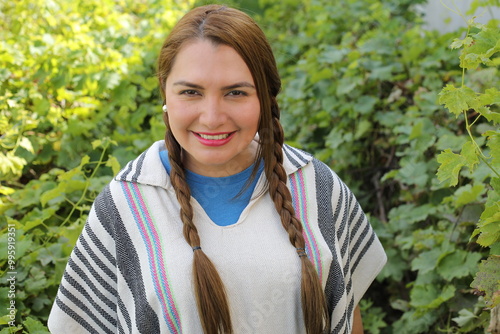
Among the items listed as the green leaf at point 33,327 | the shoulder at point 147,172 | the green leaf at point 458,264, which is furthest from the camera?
the green leaf at point 458,264

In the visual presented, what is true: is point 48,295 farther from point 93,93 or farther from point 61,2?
point 61,2

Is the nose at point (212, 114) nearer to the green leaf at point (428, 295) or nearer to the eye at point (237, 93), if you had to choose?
the eye at point (237, 93)

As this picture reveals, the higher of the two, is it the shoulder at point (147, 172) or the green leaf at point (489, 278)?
the shoulder at point (147, 172)

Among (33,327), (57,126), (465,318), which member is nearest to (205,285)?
(33,327)

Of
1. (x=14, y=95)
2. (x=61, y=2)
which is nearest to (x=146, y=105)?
(x=14, y=95)

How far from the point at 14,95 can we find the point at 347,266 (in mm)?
1711

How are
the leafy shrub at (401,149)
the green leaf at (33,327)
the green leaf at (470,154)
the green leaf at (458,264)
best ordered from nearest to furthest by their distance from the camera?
the green leaf at (470,154) < the green leaf at (33,327) < the green leaf at (458,264) < the leafy shrub at (401,149)

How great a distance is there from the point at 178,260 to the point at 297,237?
0.99 feet

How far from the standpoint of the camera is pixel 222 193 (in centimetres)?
171

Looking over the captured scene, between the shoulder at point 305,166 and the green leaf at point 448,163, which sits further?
the shoulder at point 305,166

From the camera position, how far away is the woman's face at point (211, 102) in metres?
1.55

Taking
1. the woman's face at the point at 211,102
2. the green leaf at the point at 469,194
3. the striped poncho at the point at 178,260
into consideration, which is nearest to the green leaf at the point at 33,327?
the striped poncho at the point at 178,260

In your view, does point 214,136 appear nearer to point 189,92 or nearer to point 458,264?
point 189,92

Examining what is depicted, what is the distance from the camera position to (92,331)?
176 centimetres
